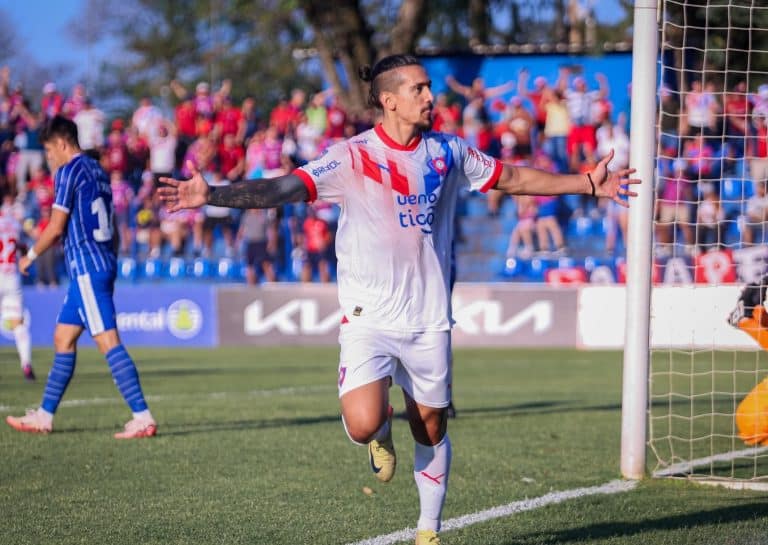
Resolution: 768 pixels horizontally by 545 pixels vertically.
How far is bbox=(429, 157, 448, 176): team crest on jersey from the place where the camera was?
515 cm

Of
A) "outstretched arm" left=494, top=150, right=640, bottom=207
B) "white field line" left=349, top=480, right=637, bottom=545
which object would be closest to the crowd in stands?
"white field line" left=349, top=480, right=637, bottom=545

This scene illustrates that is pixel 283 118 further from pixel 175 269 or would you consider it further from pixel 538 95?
pixel 538 95

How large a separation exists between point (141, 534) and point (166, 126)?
19.6 meters

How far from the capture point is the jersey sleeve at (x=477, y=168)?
5.32 m

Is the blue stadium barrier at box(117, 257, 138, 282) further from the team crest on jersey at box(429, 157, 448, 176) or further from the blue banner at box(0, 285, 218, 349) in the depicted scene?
the team crest on jersey at box(429, 157, 448, 176)

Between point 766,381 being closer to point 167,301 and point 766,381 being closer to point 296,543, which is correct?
point 296,543

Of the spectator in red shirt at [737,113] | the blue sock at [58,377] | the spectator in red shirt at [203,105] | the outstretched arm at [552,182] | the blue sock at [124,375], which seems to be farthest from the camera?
the spectator in red shirt at [203,105]

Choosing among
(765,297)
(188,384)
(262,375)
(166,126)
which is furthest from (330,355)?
(765,297)

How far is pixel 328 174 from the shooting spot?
16.6 ft

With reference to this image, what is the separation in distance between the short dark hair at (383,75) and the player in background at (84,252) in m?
4.05

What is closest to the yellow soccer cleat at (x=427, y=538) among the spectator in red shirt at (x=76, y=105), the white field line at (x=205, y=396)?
the white field line at (x=205, y=396)

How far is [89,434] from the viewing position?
902 centimetres

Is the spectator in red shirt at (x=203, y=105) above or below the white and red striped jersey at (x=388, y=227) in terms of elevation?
above

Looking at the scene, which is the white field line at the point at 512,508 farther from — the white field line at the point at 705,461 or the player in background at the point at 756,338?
the player in background at the point at 756,338
